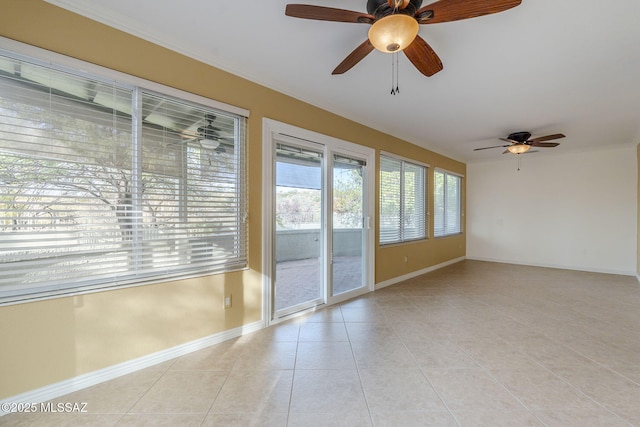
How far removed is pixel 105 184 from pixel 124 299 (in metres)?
0.88

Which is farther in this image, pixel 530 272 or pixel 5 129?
pixel 530 272

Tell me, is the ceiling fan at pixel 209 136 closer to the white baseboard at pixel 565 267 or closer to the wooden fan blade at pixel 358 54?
the wooden fan blade at pixel 358 54

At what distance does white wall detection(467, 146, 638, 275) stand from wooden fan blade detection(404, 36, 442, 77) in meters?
5.70

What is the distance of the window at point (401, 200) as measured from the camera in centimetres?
462

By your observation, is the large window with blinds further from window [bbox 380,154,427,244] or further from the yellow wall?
window [bbox 380,154,427,244]

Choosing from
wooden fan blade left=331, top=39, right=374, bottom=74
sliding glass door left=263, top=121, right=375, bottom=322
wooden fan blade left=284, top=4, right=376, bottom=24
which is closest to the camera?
wooden fan blade left=284, top=4, right=376, bottom=24

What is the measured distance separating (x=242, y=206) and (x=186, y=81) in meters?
1.22

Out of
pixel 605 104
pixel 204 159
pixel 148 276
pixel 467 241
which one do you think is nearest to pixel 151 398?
pixel 148 276

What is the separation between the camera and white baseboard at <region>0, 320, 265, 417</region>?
69.1 inches

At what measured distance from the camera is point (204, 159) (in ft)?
8.22

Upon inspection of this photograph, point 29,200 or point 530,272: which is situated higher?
point 29,200

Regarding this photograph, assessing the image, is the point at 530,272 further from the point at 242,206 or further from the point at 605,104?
the point at 242,206

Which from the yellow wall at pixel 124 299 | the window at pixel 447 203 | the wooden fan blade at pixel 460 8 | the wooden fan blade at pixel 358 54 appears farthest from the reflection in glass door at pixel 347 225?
the window at pixel 447 203

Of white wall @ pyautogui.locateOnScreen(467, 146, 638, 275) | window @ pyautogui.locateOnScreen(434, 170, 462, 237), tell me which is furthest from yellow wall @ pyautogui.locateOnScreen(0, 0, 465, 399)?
white wall @ pyautogui.locateOnScreen(467, 146, 638, 275)
